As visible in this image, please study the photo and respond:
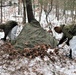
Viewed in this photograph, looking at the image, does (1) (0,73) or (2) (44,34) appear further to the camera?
(2) (44,34)

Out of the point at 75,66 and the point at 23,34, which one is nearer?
the point at 75,66

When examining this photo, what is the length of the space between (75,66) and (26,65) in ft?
4.98

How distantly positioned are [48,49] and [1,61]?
1.71 m

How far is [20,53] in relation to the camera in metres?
6.82

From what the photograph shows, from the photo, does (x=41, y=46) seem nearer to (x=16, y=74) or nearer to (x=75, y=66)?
(x=75, y=66)

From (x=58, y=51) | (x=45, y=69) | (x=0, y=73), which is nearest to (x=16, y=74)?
(x=0, y=73)

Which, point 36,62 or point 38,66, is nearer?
point 38,66

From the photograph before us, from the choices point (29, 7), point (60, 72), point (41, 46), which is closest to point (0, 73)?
point (60, 72)

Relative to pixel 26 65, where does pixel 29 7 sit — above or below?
above

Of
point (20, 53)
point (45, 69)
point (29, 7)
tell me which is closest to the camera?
point (45, 69)

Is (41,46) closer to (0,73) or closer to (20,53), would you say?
(20,53)

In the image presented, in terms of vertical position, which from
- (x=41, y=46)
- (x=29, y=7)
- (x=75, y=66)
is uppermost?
(x=29, y=7)

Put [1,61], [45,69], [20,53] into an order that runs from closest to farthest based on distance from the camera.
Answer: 1. [45,69]
2. [1,61]
3. [20,53]

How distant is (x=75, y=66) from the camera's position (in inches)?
253
